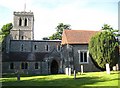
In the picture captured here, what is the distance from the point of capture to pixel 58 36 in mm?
70625

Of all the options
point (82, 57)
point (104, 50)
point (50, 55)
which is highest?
point (104, 50)

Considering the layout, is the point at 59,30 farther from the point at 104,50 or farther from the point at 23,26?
the point at 104,50

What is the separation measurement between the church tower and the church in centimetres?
942

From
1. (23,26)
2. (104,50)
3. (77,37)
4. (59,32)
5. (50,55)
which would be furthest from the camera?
(59,32)

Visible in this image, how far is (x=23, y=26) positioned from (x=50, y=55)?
1879cm

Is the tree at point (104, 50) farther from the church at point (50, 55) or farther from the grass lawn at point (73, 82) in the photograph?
the grass lawn at point (73, 82)

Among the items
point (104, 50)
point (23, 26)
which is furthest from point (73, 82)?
point (23, 26)

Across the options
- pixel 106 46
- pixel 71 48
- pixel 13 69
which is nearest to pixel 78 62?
pixel 71 48

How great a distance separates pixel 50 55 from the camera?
133 ft

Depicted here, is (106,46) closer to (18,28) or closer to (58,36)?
(18,28)

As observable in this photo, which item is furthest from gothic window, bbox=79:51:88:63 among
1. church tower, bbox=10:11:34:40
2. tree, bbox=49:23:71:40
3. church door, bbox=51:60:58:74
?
tree, bbox=49:23:71:40

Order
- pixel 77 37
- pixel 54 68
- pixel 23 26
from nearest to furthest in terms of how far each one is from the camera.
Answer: pixel 77 37
pixel 54 68
pixel 23 26

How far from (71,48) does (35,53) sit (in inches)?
422

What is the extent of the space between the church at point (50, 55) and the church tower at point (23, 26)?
9.42 metres
